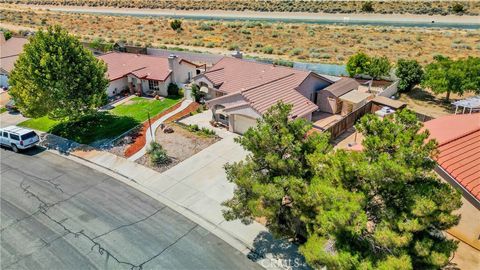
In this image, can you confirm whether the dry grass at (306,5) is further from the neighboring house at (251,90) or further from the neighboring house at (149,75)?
the neighboring house at (251,90)

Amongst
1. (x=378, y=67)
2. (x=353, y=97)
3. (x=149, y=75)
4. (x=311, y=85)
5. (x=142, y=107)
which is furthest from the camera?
(x=149, y=75)

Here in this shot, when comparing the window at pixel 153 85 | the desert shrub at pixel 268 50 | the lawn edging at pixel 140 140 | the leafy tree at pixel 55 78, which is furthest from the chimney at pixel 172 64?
the desert shrub at pixel 268 50

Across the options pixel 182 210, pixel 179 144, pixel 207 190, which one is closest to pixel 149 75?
pixel 179 144

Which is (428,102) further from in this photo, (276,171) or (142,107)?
(142,107)

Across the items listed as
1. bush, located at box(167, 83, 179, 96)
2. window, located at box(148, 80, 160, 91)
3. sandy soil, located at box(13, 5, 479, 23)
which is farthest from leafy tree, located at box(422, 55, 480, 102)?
sandy soil, located at box(13, 5, 479, 23)

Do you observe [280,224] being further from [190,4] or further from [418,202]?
[190,4]

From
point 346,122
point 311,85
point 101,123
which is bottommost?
point 101,123

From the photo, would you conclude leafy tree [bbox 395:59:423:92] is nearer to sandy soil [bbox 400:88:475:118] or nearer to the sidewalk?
sandy soil [bbox 400:88:475:118]

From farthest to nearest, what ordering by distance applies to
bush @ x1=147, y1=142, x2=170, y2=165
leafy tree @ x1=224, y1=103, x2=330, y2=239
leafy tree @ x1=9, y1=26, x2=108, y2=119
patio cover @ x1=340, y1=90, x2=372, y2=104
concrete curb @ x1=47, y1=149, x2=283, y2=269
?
patio cover @ x1=340, y1=90, x2=372, y2=104 → leafy tree @ x1=9, y1=26, x2=108, y2=119 → bush @ x1=147, y1=142, x2=170, y2=165 → concrete curb @ x1=47, y1=149, x2=283, y2=269 → leafy tree @ x1=224, y1=103, x2=330, y2=239
